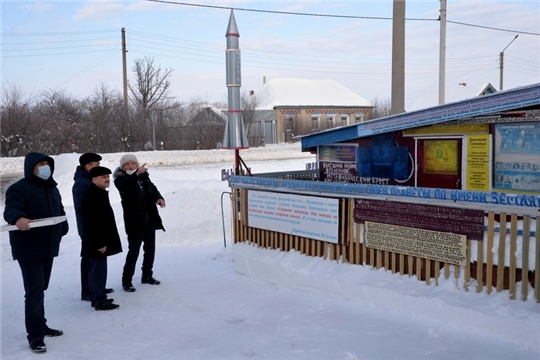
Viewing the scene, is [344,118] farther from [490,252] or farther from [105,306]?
[490,252]

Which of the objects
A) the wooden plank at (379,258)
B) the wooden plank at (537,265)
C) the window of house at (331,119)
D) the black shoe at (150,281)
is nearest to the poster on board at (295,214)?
the wooden plank at (379,258)

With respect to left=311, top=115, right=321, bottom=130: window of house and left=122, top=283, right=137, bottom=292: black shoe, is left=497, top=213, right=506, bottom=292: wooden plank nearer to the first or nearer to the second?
left=122, top=283, right=137, bottom=292: black shoe

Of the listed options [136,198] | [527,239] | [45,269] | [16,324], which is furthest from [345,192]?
[16,324]

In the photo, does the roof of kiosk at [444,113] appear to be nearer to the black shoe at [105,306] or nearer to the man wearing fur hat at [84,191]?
the man wearing fur hat at [84,191]

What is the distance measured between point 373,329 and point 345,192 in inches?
72.8

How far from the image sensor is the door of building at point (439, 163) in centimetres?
736

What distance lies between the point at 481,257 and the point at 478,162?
7.44 ft

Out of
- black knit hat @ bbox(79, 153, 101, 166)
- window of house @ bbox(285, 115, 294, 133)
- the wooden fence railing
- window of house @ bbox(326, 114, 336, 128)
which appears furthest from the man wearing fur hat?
window of house @ bbox(326, 114, 336, 128)

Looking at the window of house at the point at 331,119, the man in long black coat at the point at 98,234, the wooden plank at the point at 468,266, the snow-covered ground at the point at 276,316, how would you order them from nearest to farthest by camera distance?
1. the snow-covered ground at the point at 276,316
2. the wooden plank at the point at 468,266
3. the man in long black coat at the point at 98,234
4. the window of house at the point at 331,119

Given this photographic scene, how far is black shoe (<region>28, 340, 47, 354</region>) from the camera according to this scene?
16.3 feet

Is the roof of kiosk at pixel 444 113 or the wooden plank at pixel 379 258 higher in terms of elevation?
the roof of kiosk at pixel 444 113

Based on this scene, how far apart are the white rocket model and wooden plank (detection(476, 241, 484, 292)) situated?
4.83m

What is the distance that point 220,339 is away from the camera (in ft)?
17.1

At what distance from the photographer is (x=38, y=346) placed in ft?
16.4
